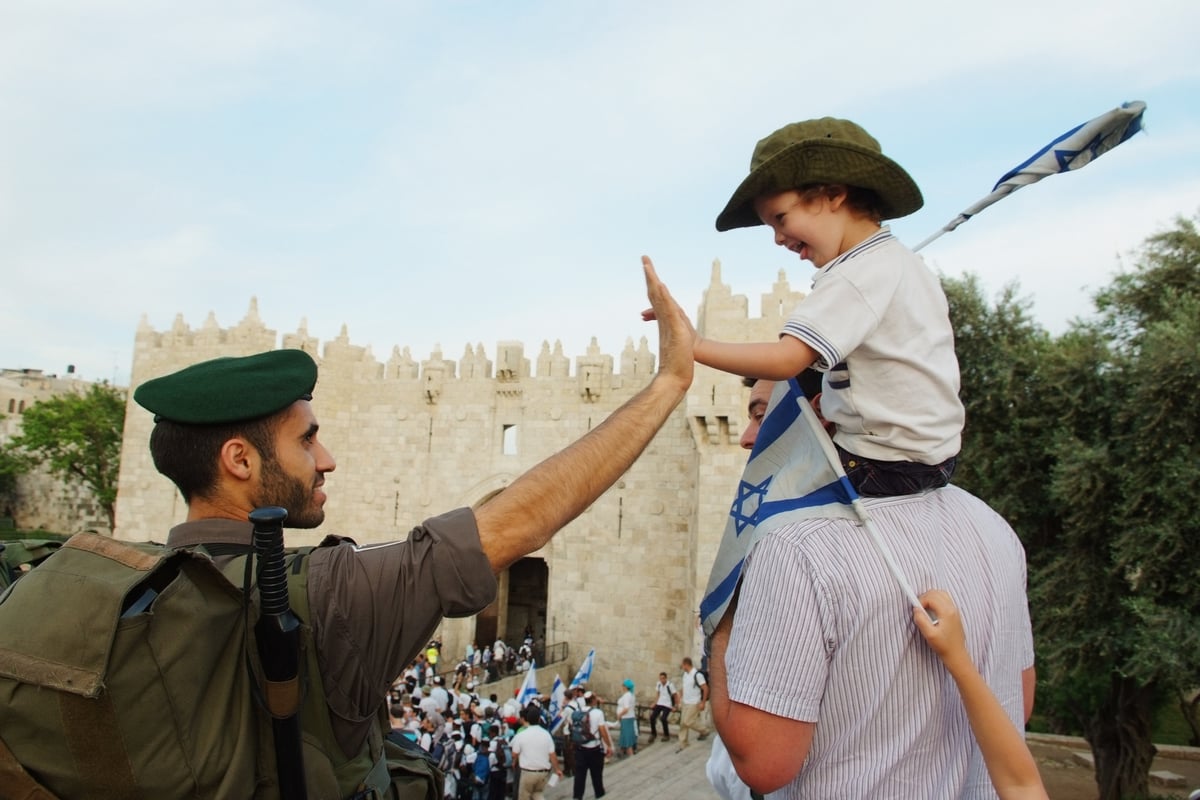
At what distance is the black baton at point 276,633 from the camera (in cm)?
128

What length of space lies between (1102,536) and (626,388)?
10.1 m

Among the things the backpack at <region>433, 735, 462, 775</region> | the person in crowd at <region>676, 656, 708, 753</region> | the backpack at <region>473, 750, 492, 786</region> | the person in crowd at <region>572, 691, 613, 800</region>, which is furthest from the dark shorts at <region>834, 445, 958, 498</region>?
the person in crowd at <region>676, 656, 708, 753</region>

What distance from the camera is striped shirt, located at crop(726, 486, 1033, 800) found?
150 centimetres

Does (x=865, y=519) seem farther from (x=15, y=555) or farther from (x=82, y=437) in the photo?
(x=82, y=437)

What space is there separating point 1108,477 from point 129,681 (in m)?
10.1

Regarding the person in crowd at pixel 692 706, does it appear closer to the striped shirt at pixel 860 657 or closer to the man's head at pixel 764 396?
the man's head at pixel 764 396

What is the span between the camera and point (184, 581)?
4.14 feet

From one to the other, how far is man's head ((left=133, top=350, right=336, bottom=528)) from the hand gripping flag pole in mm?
1351

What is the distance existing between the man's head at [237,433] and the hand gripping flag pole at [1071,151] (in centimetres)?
135

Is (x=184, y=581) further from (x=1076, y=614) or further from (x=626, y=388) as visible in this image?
(x=626, y=388)

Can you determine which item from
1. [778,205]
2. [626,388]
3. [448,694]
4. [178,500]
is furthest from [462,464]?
[778,205]

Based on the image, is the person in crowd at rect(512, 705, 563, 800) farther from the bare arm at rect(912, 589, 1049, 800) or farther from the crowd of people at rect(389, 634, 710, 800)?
the bare arm at rect(912, 589, 1049, 800)

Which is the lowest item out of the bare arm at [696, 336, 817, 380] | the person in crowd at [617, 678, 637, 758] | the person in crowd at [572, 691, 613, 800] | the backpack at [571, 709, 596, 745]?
the person in crowd at [617, 678, 637, 758]

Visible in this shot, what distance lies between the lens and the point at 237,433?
169cm
